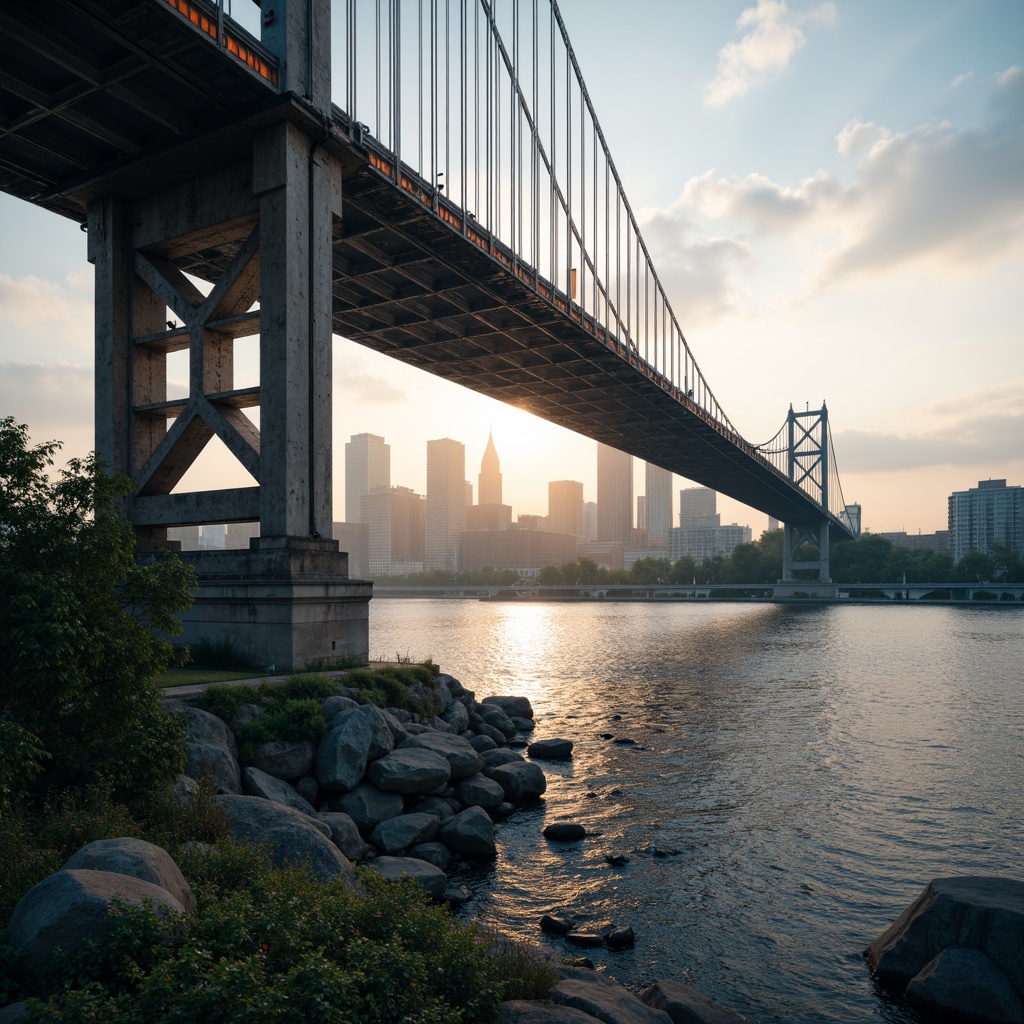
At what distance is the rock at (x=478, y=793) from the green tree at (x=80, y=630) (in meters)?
7.20

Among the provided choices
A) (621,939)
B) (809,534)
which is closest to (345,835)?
(621,939)

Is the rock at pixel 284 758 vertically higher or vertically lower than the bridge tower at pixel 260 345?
lower

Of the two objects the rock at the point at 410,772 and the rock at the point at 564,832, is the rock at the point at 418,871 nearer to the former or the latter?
the rock at the point at 410,772

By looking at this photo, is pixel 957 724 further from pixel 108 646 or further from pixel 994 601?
pixel 994 601

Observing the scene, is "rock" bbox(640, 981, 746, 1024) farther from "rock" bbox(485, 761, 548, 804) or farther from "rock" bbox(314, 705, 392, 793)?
"rock" bbox(485, 761, 548, 804)

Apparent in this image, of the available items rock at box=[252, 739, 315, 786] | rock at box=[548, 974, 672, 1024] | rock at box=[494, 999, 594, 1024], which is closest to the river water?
rock at box=[548, 974, 672, 1024]

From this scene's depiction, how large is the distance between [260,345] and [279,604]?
643 centimetres

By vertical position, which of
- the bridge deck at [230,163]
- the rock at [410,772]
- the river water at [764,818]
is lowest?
the river water at [764,818]

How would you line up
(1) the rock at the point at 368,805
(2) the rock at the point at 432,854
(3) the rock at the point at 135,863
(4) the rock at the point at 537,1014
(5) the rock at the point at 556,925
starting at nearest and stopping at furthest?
(4) the rock at the point at 537,1014, (3) the rock at the point at 135,863, (5) the rock at the point at 556,925, (2) the rock at the point at 432,854, (1) the rock at the point at 368,805

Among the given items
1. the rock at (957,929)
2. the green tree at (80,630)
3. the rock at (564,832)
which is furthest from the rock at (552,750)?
the green tree at (80,630)

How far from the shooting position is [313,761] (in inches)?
539

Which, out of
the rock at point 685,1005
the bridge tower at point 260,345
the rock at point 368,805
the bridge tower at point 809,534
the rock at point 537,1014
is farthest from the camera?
the bridge tower at point 809,534

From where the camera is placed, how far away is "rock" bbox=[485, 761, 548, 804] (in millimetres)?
16844

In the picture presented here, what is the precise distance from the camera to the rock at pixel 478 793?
15.6 metres
